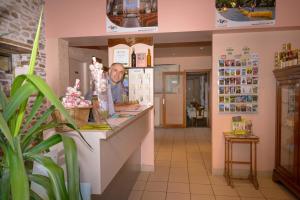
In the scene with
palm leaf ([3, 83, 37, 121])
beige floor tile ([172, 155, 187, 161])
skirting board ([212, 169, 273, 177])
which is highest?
palm leaf ([3, 83, 37, 121])

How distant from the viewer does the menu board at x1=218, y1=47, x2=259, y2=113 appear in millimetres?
3549

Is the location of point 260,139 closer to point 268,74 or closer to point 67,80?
point 268,74

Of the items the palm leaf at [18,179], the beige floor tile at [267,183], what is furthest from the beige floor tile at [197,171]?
the palm leaf at [18,179]

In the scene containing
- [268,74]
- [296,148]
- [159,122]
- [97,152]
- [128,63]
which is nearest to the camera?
[97,152]

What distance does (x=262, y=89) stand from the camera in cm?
355

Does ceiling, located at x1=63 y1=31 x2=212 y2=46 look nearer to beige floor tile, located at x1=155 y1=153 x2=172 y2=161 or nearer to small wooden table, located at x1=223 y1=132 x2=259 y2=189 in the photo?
small wooden table, located at x1=223 y1=132 x2=259 y2=189

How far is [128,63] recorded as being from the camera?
3.99 meters

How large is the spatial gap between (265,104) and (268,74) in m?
0.49

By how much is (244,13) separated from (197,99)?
578cm

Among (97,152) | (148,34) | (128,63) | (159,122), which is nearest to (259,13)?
(148,34)

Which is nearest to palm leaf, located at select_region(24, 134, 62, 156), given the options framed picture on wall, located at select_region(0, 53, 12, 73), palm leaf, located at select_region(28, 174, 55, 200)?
palm leaf, located at select_region(28, 174, 55, 200)

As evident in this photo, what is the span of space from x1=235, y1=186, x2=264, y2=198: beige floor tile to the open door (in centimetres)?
489

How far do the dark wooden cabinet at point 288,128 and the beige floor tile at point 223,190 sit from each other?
29.2 inches

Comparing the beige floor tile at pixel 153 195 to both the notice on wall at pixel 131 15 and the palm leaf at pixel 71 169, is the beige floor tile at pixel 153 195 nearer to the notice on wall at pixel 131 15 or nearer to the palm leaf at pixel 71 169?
the palm leaf at pixel 71 169
